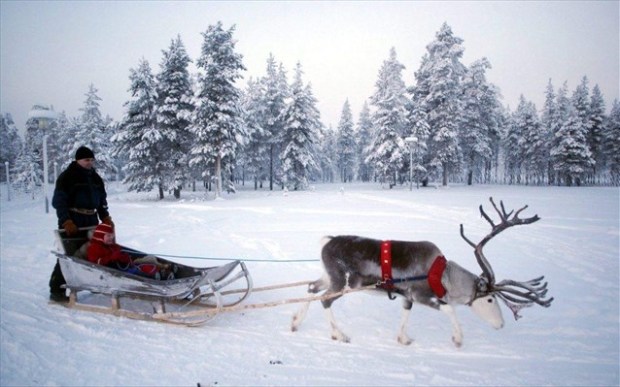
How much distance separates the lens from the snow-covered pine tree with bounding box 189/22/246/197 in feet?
88.1

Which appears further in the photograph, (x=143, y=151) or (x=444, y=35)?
(x=444, y=35)

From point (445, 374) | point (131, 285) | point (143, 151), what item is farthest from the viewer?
point (143, 151)

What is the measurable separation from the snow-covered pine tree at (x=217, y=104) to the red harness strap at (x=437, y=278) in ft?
78.9

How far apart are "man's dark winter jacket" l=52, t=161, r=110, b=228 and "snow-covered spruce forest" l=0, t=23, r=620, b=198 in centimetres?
1439

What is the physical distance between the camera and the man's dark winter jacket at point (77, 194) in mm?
5789

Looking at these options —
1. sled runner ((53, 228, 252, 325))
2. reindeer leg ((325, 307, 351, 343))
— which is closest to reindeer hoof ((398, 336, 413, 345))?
reindeer leg ((325, 307, 351, 343))

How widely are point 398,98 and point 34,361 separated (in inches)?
1498

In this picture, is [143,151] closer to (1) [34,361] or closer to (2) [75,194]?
(2) [75,194]

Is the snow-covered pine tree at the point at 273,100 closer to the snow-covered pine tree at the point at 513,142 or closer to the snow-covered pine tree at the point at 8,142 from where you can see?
the snow-covered pine tree at the point at 513,142

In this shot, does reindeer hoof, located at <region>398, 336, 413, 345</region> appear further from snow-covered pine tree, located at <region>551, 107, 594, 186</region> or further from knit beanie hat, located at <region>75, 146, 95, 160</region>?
snow-covered pine tree, located at <region>551, 107, 594, 186</region>

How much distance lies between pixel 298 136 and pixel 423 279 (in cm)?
3448

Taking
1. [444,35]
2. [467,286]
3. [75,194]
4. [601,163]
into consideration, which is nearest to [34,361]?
[75,194]

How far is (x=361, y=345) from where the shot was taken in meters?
4.76

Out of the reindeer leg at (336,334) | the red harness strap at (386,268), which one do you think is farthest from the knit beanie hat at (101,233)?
the red harness strap at (386,268)
